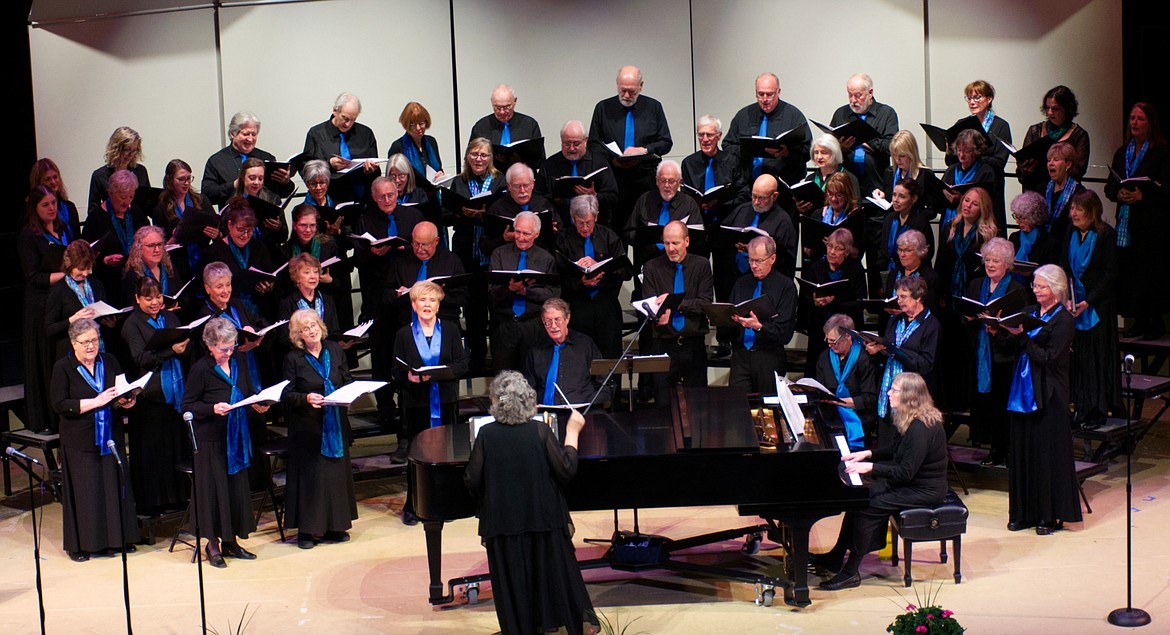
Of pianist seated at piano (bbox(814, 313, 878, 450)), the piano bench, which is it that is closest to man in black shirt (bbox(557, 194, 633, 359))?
pianist seated at piano (bbox(814, 313, 878, 450))

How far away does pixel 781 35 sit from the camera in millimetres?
10984

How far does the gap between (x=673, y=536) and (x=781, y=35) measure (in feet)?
14.9

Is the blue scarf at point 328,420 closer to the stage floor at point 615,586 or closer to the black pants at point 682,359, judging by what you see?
the stage floor at point 615,586

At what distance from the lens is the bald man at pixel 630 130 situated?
9.85m

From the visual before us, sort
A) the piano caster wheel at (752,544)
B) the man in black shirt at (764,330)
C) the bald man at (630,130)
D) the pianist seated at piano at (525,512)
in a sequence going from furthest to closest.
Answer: the bald man at (630,130) < the man in black shirt at (764,330) < the piano caster wheel at (752,544) < the pianist seated at piano at (525,512)

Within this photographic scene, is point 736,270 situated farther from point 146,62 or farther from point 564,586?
point 146,62

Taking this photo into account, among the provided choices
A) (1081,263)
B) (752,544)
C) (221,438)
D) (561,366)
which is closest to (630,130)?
(561,366)

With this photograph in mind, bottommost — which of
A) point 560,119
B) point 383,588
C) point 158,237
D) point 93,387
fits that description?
point 383,588

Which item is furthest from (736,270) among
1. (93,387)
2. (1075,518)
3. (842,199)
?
(93,387)

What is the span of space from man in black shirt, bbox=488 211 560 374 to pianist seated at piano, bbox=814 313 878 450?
1826 millimetres

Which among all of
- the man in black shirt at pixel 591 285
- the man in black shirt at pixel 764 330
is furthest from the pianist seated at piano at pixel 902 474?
the man in black shirt at pixel 591 285

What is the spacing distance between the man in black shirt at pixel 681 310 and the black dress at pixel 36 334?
149 inches

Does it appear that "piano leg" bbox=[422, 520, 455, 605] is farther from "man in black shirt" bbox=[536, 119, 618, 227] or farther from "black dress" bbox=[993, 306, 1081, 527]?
"black dress" bbox=[993, 306, 1081, 527]

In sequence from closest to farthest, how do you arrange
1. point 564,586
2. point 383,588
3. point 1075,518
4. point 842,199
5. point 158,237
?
1. point 564,586
2. point 383,588
3. point 1075,518
4. point 158,237
5. point 842,199
